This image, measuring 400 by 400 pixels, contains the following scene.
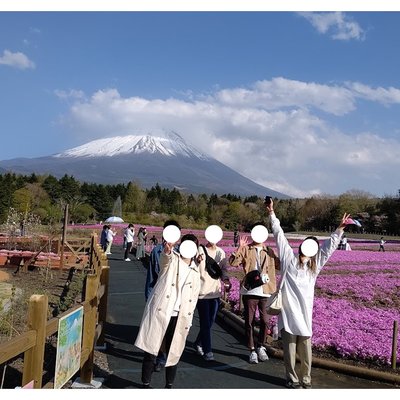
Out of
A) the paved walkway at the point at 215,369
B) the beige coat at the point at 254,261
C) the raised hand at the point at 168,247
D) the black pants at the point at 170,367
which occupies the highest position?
the raised hand at the point at 168,247

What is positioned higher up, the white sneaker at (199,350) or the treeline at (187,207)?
the treeline at (187,207)

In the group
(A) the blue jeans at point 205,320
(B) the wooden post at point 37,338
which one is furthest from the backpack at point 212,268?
(B) the wooden post at point 37,338

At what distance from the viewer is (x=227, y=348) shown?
6.70 metres

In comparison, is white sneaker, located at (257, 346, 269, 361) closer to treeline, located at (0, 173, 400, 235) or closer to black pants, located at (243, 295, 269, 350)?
black pants, located at (243, 295, 269, 350)

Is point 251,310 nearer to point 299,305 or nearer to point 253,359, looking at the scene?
point 253,359

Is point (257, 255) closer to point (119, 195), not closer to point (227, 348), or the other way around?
point (227, 348)

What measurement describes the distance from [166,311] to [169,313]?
0.12 ft

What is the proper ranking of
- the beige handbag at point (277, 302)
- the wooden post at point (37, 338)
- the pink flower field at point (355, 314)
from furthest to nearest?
the pink flower field at point (355, 314), the beige handbag at point (277, 302), the wooden post at point (37, 338)

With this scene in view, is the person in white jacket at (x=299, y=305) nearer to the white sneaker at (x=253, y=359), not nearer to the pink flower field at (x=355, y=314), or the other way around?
the white sneaker at (x=253, y=359)

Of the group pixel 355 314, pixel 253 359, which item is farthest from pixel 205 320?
pixel 355 314

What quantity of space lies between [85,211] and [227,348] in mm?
53791

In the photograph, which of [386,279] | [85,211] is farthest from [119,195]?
[386,279]

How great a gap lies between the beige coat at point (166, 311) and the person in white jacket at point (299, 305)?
106 centimetres

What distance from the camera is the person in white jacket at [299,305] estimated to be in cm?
503
